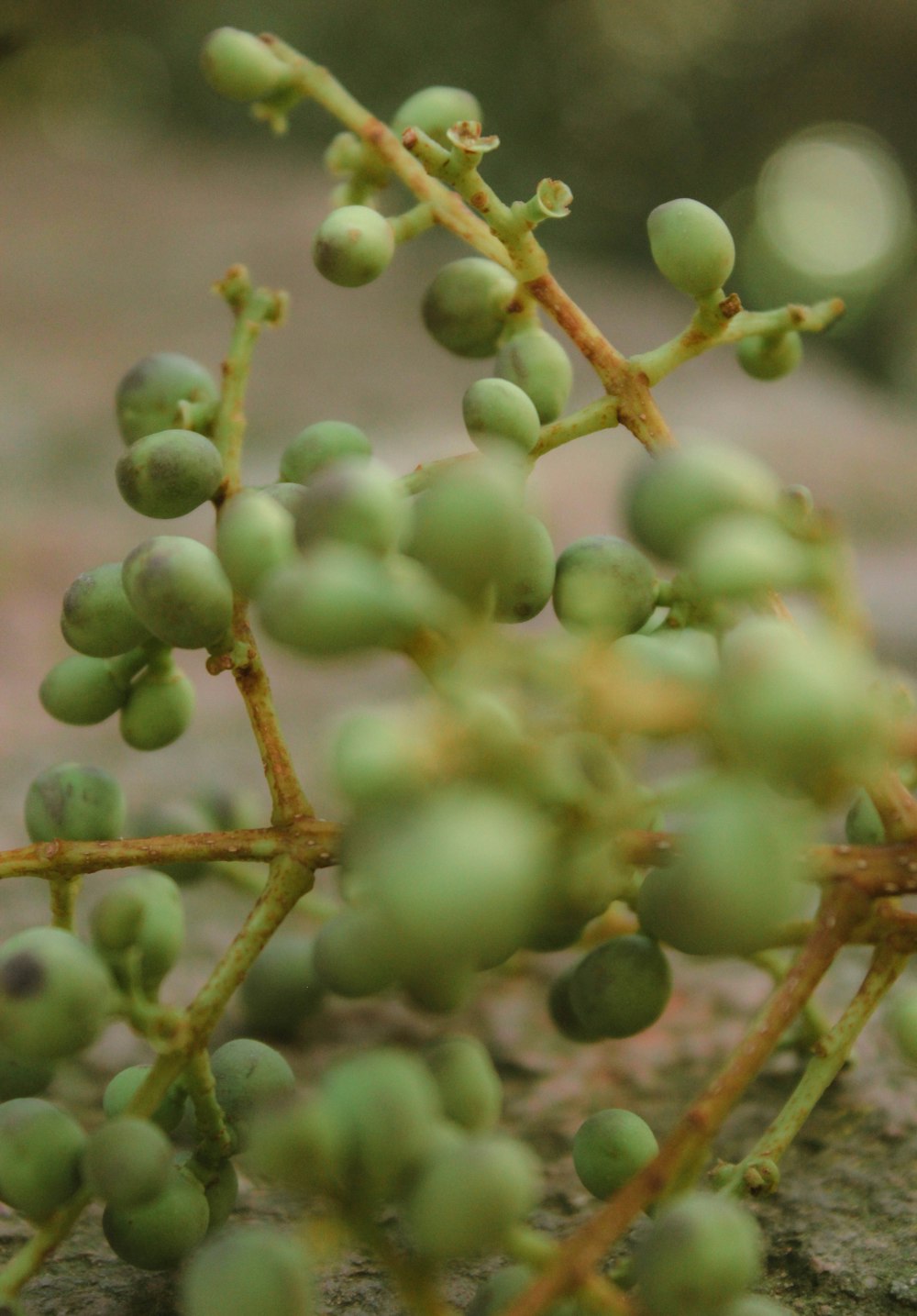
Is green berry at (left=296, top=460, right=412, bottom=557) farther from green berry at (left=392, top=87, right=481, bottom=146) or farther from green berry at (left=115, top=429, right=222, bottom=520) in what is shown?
green berry at (left=392, top=87, right=481, bottom=146)

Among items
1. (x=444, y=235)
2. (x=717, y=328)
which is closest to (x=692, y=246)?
(x=717, y=328)

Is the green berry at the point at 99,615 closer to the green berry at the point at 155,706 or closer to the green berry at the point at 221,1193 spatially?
the green berry at the point at 155,706

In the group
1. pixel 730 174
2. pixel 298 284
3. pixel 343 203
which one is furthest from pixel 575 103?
pixel 343 203

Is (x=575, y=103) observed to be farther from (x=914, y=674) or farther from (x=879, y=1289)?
(x=879, y=1289)

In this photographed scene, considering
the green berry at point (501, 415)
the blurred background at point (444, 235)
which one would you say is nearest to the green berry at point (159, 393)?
the green berry at point (501, 415)

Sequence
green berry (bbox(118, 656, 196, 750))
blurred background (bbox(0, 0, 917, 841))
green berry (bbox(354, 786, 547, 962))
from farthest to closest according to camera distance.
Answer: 1. blurred background (bbox(0, 0, 917, 841))
2. green berry (bbox(118, 656, 196, 750))
3. green berry (bbox(354, 786, 547, 962))

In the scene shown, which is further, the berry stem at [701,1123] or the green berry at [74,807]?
the green berry at [74,807]

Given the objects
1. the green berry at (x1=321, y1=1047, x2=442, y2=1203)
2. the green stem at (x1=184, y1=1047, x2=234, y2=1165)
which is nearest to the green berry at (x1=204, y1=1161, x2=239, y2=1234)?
the green stem at (x1=184, y1=1047, x2=234, y2=1165)

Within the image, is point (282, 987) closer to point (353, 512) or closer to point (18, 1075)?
point (18, 1075)
